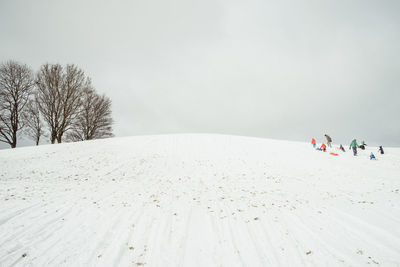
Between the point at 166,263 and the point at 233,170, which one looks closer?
the point at 166,263

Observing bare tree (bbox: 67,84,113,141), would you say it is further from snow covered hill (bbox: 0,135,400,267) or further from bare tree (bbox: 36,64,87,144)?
snow covered hill (bbox: 0,135,400,267)

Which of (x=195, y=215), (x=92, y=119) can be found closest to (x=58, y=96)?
(x=92, y=119)

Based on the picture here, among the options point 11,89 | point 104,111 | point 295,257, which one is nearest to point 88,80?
point 104,111

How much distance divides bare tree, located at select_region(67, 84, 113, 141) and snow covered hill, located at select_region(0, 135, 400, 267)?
14447 mm

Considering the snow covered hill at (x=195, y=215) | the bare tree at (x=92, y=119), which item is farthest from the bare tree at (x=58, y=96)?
the snow covered hill at (x=195, y=215)

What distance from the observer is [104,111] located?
28766 mm

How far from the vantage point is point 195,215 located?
6305 mm

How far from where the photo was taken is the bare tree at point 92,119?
26.0m

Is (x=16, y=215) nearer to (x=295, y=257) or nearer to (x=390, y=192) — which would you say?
(x=295, y=257)

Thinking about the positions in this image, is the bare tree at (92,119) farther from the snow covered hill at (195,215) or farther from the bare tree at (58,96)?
the snow covered hill at (195,215)

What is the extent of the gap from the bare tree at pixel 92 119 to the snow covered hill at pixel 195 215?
1445 centimetres

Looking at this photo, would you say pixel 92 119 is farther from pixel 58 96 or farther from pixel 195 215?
pixel 195 215

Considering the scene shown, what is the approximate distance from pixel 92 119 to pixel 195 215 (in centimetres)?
2850

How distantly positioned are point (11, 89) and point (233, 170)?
102 feet
